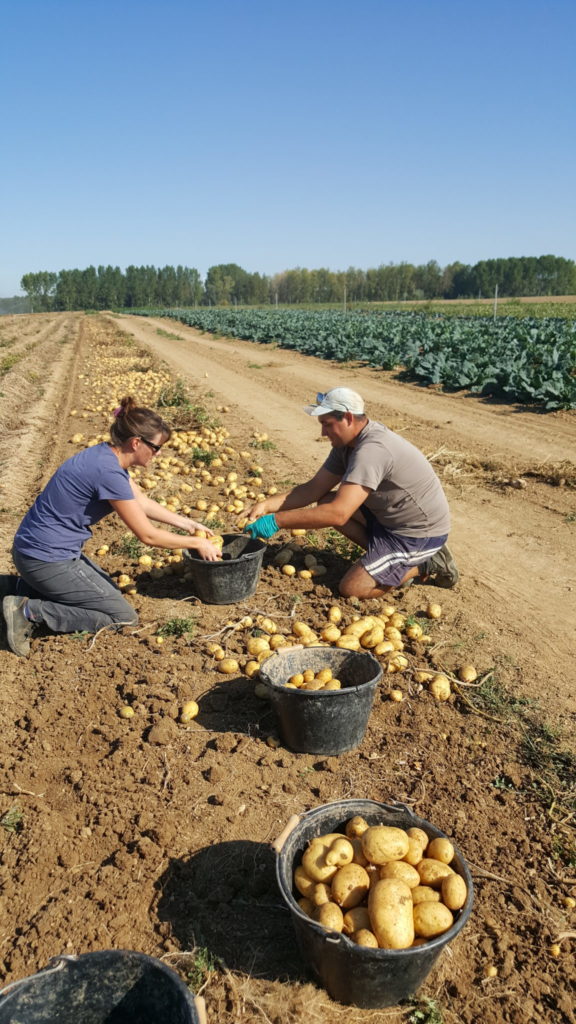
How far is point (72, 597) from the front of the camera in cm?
460

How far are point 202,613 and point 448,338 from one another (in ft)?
60.0

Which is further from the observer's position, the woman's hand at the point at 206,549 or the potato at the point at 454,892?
the woman's hand at the point at 206,549

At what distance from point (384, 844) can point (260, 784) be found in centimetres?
105

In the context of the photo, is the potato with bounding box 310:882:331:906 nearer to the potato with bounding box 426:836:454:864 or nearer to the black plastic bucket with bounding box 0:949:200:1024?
the potato with bounding box 426:836:454:864

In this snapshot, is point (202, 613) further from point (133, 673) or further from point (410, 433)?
point (410, 433)

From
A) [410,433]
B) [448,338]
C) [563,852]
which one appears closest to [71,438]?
[410,433]

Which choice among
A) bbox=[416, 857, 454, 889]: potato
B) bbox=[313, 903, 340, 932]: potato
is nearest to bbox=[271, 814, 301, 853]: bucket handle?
bbox=[313, 903, 340, 932]: potato

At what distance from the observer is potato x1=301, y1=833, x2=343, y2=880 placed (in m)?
2.31

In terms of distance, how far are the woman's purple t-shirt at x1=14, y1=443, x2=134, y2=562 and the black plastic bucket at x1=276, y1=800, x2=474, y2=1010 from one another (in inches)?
101

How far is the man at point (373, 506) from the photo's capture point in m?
4.40

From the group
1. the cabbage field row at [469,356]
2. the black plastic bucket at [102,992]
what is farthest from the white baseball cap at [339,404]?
the cabbage field row at [469,356]

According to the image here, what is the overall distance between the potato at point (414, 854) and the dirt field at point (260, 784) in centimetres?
41

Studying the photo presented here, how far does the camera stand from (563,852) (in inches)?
111

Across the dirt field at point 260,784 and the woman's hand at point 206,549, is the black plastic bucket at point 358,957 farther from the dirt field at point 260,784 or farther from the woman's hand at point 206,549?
the woman's hand at point 206,549
